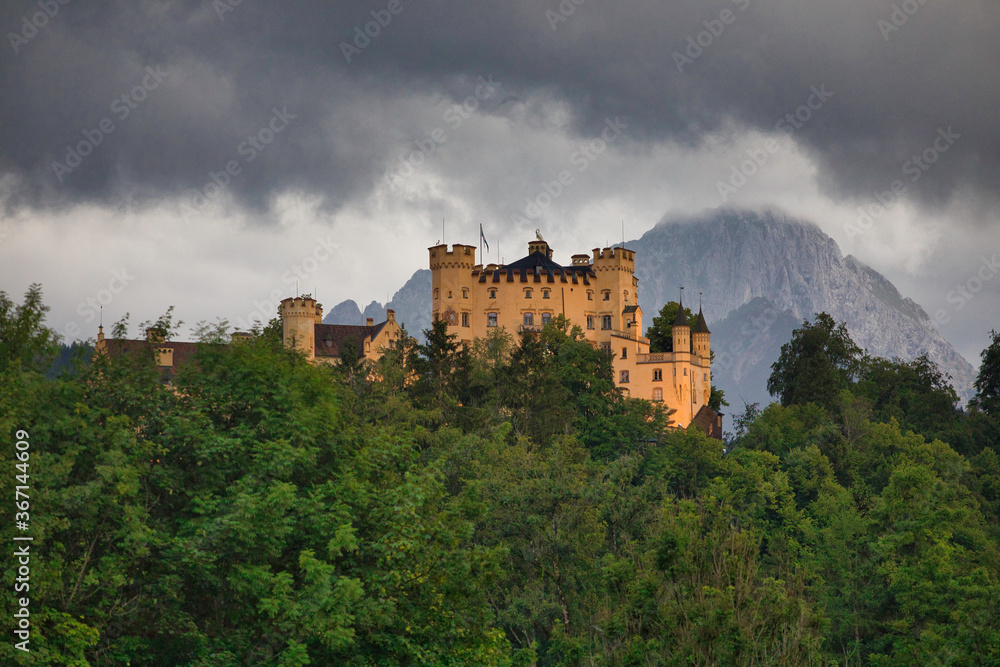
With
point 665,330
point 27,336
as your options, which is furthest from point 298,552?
point 665,330

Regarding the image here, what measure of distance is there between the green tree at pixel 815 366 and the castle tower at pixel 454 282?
22.4 meters

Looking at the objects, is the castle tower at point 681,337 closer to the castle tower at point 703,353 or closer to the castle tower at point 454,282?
the castle tower at point 703,353

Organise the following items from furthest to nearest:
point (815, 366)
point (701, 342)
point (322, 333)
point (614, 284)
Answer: point (322, 333)
point (614, 284)
point (701, 342)
point (815, 366)

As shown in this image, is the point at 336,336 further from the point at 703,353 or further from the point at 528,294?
the point at 703,353

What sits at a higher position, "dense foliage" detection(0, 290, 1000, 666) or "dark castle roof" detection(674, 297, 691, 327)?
"dark castle roof" detection(674, 297, 691, 327)

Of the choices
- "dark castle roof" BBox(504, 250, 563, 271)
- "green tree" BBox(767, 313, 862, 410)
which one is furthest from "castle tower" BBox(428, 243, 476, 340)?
"green tree" BBox(767, 313, 862, 410)

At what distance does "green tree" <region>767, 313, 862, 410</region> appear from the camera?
260ft

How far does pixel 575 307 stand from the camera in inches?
3314

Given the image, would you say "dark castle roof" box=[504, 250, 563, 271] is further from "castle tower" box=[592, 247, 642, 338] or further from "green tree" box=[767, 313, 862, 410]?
"green tree" box=[767, 313, 862, 410]

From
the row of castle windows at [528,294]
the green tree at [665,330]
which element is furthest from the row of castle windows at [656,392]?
the row of castle windows at [528,294]

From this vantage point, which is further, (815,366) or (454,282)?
(454,282)

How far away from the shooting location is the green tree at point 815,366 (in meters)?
79.2

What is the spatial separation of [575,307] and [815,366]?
17.3 meters

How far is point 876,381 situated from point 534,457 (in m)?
43.4
